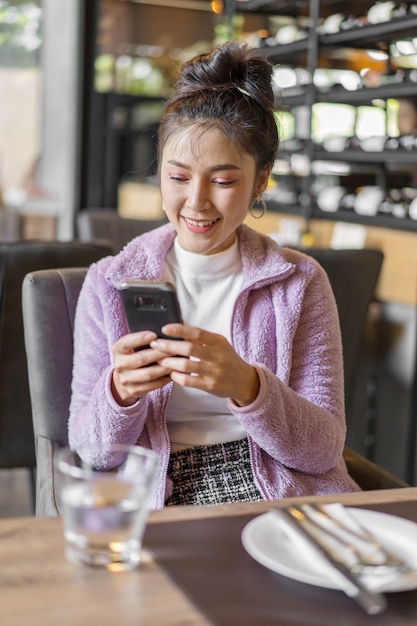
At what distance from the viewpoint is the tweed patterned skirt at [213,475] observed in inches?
60.1

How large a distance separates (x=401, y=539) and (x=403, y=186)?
2.53m

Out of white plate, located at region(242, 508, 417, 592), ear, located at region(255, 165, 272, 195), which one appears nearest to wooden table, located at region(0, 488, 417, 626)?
white plate, located at region(242, 508, 417, 592)

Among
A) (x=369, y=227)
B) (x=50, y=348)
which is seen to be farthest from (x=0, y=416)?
(x=369, y=227)

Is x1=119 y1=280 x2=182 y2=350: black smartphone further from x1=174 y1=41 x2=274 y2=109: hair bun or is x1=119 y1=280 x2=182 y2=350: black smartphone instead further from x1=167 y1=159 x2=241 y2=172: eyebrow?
x1=174 y1=41 x2=274 y2=109: hair bun

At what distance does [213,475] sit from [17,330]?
92 cm

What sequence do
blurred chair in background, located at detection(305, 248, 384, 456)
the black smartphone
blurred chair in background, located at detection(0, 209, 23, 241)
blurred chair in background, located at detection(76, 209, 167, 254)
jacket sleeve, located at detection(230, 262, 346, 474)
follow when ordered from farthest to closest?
blurred chair in background, located at detection(0, 209, 23, 241) → blurred chair in background, located at detection(76, 209, 167, 254) → blurred chair in background, located at detection(305, 248, 384, 456) → jacket sleeve, located at detection(230, 262, 346, 474) → the black smartphone

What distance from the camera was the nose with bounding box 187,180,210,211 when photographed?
59.4 inches

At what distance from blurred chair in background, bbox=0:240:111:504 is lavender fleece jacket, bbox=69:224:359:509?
0.62 meters

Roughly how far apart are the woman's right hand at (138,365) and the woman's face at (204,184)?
32 centimetres

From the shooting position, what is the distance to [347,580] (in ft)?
2.85

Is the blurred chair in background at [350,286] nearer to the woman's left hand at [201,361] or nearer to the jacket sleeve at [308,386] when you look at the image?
the jacket sleeve at [308,386]

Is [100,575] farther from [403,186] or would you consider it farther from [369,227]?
[403,186]

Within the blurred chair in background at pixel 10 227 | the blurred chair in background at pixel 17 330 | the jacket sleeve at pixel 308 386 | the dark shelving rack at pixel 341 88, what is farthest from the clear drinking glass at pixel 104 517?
the blurred chair in background at pixel 10 227

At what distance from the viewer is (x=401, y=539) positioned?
0.99 meters
